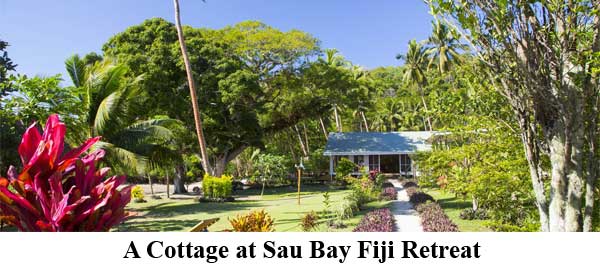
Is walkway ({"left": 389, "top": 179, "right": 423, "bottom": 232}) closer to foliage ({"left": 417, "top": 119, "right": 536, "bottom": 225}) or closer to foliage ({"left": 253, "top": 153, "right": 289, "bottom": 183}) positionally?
foliage ({"left": 417, "top": 119, "right": 536, "bottom": 225})

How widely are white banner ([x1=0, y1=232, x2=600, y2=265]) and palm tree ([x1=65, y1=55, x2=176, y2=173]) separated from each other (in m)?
8.47

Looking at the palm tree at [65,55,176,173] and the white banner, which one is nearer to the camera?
the white banner

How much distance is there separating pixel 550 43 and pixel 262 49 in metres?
18.8

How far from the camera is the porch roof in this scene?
2391 cm

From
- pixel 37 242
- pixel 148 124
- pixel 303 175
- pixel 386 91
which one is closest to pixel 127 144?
pixel 148 124

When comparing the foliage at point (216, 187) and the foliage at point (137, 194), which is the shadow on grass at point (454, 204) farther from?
the foliage at point (137, 194)

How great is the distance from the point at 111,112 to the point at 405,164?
19.0 m

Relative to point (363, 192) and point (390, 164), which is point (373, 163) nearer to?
point (390, 164)

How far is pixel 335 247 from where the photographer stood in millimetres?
2949

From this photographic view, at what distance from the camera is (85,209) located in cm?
252

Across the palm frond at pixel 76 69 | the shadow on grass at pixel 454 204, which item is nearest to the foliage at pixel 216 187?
the palm frond at pixel 76 69

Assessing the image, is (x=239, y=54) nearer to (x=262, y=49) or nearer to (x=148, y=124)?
(x=262, y=49)

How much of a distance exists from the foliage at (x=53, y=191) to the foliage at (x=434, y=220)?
5621 mm

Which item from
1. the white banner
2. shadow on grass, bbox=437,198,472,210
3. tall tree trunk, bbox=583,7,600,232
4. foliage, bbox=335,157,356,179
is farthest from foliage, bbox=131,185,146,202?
tall tree trunk, bbox=583,7,600,232
